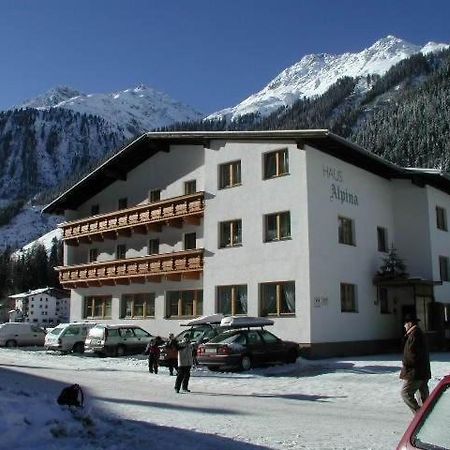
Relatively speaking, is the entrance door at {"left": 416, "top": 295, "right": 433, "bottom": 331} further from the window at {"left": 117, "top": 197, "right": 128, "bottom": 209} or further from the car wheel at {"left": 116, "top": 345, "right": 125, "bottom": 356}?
the window at {"left": 117, "top": 197, "right": 128, "bottom": 209}

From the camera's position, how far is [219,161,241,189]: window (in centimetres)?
3067

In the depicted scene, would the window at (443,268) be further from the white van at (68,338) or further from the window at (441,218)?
the white van at (68,338)

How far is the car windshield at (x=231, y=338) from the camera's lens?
71.9 ft

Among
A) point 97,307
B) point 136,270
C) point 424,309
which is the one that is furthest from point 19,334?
point 424,309

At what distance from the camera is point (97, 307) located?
38.8m

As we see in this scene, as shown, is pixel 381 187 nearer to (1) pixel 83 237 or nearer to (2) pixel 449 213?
Result: (2) pixel 449 213

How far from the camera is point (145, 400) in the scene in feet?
48.1

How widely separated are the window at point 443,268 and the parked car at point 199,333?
1300cm

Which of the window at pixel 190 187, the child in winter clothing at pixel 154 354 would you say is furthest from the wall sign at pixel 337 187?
the child in winter clothing at pixel 154 354

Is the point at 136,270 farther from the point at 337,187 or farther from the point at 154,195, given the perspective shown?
the point at 337,187

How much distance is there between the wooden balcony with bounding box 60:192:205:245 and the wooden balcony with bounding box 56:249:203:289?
70.2 inches

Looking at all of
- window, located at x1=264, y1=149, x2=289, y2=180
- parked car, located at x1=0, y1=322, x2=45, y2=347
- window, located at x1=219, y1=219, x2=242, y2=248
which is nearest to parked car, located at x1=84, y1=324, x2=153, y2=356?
window, located at x1=219, y1=219, x2=242, y2=248

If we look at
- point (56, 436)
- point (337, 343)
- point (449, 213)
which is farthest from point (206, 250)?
point (56, 436)

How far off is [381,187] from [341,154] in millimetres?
4527
